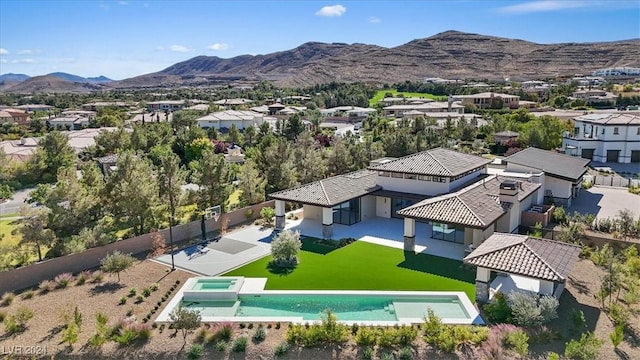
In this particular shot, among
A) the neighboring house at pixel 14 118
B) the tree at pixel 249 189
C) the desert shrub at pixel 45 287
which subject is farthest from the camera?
the neighboring house at pixel 14 118

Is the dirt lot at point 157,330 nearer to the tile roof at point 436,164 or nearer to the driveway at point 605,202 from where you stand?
the tile roof at point 436,164

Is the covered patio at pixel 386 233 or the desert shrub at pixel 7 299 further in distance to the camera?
the covered patio at pixel 386 233

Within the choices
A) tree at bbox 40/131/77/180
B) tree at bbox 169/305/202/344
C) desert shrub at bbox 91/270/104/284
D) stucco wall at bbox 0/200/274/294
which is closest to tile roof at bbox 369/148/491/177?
stucco wall at bbox 0/200/274/294

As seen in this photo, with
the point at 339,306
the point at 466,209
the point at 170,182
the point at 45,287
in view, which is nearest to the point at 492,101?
the point at 466,209

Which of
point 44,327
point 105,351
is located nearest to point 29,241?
point 44,327

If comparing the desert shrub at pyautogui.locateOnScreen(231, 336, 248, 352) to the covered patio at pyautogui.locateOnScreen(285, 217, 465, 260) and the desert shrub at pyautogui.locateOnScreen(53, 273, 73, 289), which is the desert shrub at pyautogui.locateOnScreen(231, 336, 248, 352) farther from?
the covered patio at pyautogui.locateOnScreen(285, 217, 465, 260)

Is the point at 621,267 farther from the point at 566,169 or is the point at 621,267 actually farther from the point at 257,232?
the point at 257,232

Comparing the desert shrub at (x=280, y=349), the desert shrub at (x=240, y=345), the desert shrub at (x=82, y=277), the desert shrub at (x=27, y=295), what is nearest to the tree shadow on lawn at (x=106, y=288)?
the desert shrub at (x=82, y=277)
